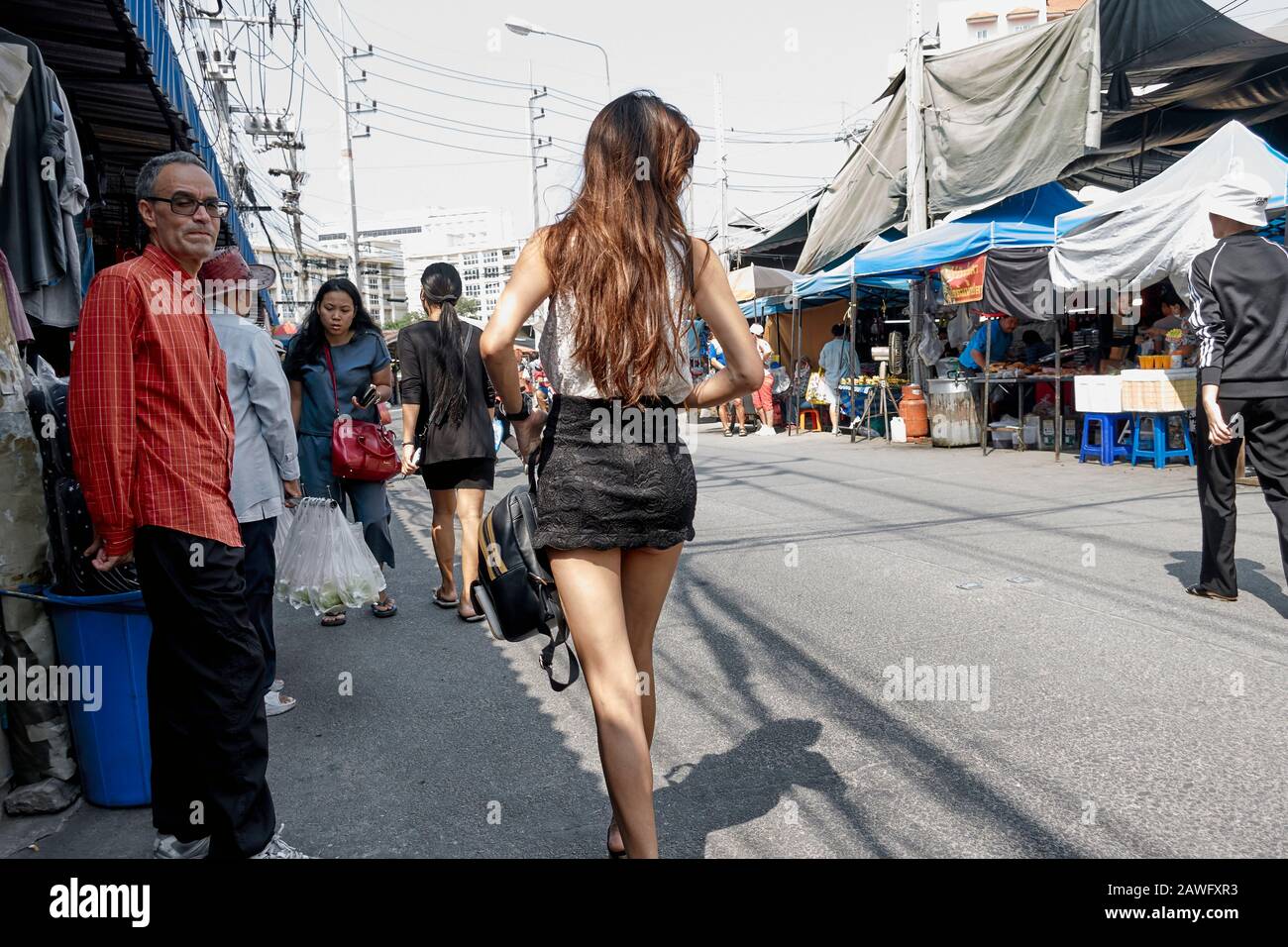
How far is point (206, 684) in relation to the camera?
265cm

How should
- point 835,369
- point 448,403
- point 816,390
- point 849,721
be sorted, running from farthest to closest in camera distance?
1. point 816,390
2. point 835,369
3. point 448,403
4. point 849,721

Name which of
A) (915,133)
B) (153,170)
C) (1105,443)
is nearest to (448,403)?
(153,170)

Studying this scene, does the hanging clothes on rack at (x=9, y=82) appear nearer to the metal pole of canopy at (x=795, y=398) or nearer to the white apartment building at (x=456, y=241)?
the metal pole of canopy at (x=795, y=398)

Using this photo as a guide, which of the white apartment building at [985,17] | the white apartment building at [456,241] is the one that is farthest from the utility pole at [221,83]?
the white apartment building at [456,241]

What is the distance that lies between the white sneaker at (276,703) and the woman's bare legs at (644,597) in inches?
84.3

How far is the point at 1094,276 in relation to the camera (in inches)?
390

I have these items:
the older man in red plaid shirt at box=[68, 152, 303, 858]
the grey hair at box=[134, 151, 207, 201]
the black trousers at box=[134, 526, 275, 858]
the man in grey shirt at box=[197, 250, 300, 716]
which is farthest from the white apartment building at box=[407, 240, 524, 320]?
the black trousers at box=[134, 526, 275, 858]

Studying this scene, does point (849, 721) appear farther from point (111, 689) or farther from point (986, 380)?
point (986, 380)

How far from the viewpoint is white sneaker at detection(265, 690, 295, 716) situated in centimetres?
420

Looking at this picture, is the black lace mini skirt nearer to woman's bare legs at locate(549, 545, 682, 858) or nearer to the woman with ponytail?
woman's bare legs at locate(549, 545, 682, 858)

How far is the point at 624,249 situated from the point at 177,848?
2.24m

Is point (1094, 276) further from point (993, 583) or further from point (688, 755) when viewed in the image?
point (688, 755)
